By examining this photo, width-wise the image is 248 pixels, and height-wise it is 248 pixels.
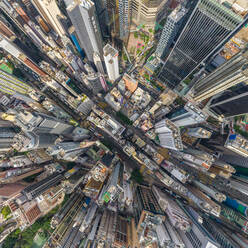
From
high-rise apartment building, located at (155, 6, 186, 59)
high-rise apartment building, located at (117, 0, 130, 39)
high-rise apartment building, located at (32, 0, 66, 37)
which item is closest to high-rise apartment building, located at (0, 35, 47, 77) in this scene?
high-rise apartment building, located at (32, 0, 66, 37)

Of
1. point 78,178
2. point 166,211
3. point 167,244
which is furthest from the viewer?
point 78,178

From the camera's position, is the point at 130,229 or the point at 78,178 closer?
the point at 130,229

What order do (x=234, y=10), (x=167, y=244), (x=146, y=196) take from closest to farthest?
1. (x=234, y=10)
2. (x=167, y=244)
3. (x=146, y=196)

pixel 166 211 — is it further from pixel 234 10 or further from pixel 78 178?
pixel 234 10

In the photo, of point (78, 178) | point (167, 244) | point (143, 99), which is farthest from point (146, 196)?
point (143, 99)

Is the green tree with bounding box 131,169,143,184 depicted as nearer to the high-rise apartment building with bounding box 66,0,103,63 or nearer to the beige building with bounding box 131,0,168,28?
the high-rise apartment building with bounding box 66,0,103,63

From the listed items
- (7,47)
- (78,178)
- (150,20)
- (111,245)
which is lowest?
(111,245)

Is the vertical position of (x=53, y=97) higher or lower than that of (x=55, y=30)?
lower
